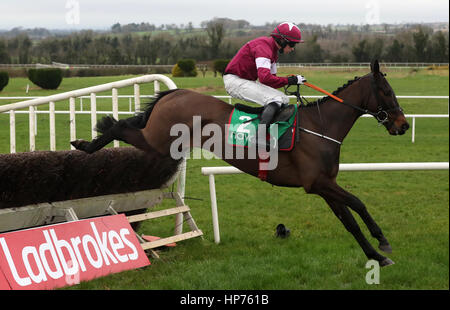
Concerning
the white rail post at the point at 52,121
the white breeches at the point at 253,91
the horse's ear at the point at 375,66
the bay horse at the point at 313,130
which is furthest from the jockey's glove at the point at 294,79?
the white rail post at the point at 52,121

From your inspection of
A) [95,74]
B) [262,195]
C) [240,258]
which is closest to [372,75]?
[240,258]

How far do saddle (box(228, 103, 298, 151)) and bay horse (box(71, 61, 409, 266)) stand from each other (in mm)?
72

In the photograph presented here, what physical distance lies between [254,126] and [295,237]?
150 cm

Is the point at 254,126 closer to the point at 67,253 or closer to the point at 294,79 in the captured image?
the point at 294,79

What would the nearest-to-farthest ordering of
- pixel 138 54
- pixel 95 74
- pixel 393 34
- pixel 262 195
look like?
pixel 262 195 → pixel 95 74 → pixel 138 54 → pixel 393 34

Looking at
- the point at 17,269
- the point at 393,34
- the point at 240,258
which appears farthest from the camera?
the point at 393,34

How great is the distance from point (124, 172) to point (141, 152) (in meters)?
0.24

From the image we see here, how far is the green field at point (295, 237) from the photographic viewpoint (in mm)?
4324

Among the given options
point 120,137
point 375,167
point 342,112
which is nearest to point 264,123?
point 342,112

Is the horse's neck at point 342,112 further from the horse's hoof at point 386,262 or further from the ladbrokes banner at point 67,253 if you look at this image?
the ladbrokes banner at point 67,253

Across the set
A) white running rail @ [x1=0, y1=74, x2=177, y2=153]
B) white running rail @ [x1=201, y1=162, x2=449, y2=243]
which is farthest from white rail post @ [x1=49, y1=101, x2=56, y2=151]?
white running rail @ [x1=201, y1=162, x2=449, y2=243]

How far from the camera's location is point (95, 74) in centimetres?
1300

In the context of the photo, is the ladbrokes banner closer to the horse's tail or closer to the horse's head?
the horse's tail

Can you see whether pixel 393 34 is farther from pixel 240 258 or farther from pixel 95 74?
pixel 240 258
